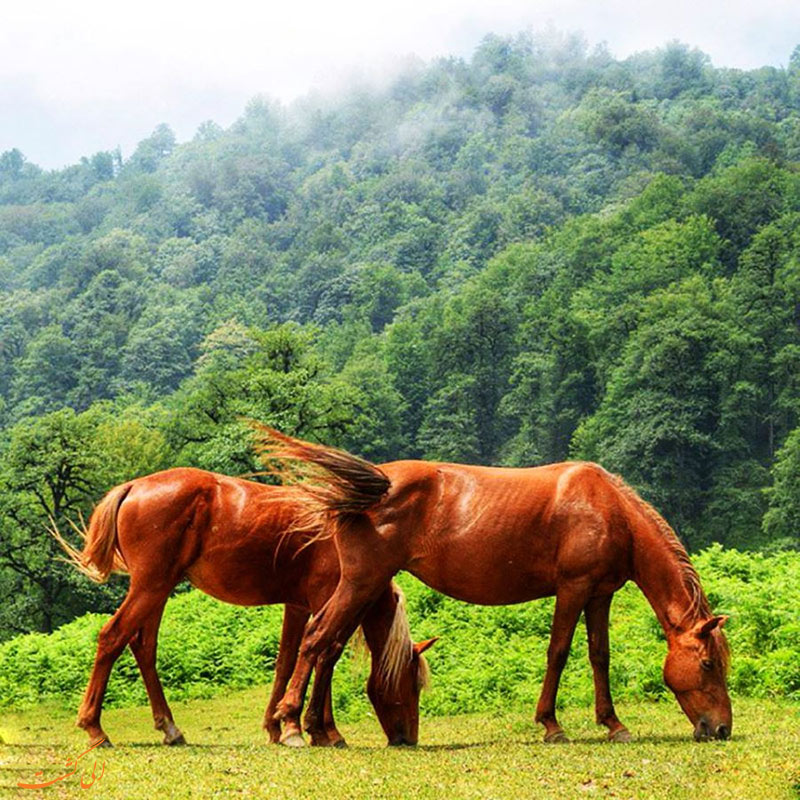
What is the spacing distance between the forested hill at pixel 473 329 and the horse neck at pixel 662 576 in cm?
2633

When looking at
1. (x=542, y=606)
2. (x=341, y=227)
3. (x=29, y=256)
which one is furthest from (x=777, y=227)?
(x=29, y=256)

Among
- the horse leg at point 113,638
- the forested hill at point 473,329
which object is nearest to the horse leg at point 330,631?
the horse leg at point 113,638

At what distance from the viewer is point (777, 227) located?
80438 millimetres

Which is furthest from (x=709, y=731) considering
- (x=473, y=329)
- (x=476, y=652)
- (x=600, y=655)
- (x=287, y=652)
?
(x=473, y=329)

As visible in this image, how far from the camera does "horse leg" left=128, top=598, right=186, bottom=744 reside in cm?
1068

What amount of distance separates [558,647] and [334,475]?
99.3 inches

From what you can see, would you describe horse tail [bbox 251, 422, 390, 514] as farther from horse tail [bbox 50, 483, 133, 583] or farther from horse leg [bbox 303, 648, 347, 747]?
Result: horse tail [bbox 50, 483, 133, 583]

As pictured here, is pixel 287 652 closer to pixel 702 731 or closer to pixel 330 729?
pixel 330 729

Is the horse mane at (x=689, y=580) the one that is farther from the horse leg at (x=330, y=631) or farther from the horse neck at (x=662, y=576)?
the horse leg at (x=330, y=631)

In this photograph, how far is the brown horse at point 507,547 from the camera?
32.6 feet

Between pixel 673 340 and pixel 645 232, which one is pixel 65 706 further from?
pixel 645 232

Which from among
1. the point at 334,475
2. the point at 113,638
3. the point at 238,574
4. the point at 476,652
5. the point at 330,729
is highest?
the point at 334,475

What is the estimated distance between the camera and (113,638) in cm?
1045

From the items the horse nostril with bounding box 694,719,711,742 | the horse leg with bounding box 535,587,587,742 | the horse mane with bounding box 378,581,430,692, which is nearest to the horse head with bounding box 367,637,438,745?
the horse mane with bounding box 378,581,430,692
